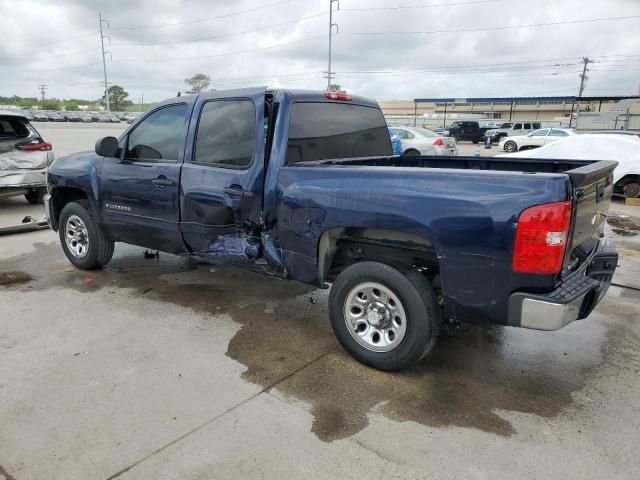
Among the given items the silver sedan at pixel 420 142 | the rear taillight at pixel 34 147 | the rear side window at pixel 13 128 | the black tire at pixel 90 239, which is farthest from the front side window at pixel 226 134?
the silver sedan at pixel 420 142

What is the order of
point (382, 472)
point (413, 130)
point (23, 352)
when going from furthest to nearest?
point (413, 130), point (23, 352), point (382, 472)

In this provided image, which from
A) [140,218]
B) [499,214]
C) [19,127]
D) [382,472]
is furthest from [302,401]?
[19,127]

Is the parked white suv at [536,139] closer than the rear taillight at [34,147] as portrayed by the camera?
No

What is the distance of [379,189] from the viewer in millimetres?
3324

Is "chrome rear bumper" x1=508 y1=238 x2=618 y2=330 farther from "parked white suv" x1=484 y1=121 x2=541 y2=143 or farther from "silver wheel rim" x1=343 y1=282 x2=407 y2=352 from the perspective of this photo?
"parked white suv" x1=484 y1=121 x2=541 y2=143

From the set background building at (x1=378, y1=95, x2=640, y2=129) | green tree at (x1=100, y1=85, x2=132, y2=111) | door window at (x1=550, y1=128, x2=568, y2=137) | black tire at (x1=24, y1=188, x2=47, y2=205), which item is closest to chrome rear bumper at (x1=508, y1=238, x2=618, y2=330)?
black tire at (x1=24, y1=188, x2=47, y2=205)

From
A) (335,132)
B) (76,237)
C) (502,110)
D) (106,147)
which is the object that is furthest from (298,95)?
(502,110)

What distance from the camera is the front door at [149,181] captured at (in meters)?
4.71

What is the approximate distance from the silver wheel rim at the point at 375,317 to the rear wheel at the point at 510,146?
87.7 ft

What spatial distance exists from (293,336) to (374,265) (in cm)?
116

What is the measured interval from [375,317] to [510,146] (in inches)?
1081

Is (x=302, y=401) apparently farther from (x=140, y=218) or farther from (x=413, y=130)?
(x=413, y=130)

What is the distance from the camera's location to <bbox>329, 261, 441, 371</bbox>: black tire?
10.9ft

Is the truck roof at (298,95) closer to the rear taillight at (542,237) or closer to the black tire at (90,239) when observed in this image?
the black tire at (90,239)
